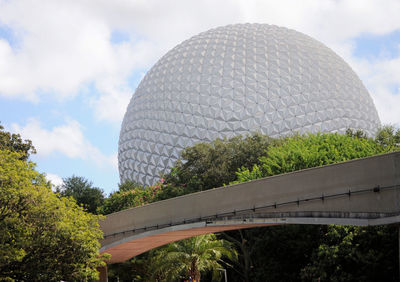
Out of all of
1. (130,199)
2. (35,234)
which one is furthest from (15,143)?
(35,234)

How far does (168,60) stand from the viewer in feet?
166

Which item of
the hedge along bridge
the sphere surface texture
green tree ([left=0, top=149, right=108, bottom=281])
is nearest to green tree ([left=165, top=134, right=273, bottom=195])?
the sphere surface texture

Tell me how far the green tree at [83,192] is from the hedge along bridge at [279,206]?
21990 millimetres

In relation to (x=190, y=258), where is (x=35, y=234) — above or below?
above

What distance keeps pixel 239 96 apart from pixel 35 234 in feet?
80.7

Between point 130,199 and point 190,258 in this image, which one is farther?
point 130,199

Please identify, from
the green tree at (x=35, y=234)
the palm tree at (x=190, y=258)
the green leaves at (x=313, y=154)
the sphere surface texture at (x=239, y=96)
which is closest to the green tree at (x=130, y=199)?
the sphere surface texture at (x=239, y=96)

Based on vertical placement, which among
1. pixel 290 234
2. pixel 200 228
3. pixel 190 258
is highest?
pixel 200 228

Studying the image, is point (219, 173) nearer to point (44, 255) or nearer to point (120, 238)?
point (120, 238)

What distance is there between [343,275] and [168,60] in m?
33.1

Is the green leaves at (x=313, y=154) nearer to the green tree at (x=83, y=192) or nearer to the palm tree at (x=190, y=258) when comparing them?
the palm tree at (x=190, y=258)

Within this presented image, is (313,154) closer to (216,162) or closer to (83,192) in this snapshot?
(216,162)

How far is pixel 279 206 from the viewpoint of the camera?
1884 centimetres

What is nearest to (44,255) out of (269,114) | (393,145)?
(393,145)
